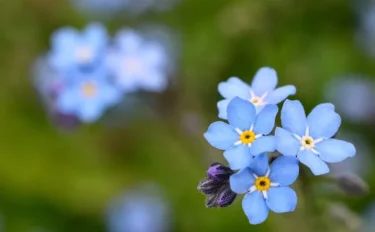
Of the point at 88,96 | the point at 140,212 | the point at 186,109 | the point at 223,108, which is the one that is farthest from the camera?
the point at 140,212

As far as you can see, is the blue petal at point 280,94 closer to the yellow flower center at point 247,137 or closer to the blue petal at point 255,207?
the yellow flower center at point 247,137

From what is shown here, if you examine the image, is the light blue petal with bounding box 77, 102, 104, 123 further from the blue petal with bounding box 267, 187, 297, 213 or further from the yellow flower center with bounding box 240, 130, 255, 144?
the blue petal with bounding box 267, 187, 297, 213

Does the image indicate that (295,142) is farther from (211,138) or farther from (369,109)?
(369,109)

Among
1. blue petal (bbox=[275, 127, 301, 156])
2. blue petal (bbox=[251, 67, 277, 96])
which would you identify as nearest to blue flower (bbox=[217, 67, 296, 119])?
blue petal (bbox=[251, 67, 277, 96])

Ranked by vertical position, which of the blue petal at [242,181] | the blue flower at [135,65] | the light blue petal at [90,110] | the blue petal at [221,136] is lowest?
the blue petal at [242,181]

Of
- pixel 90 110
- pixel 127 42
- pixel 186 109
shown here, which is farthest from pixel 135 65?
pixel 186 109

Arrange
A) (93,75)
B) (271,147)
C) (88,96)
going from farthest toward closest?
(93,75), (88,96), (271,147)

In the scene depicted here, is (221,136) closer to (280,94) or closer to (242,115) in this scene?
(242,115)

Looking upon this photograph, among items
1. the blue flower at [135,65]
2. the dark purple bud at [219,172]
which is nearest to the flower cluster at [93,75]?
the blue flower at [135,65]
